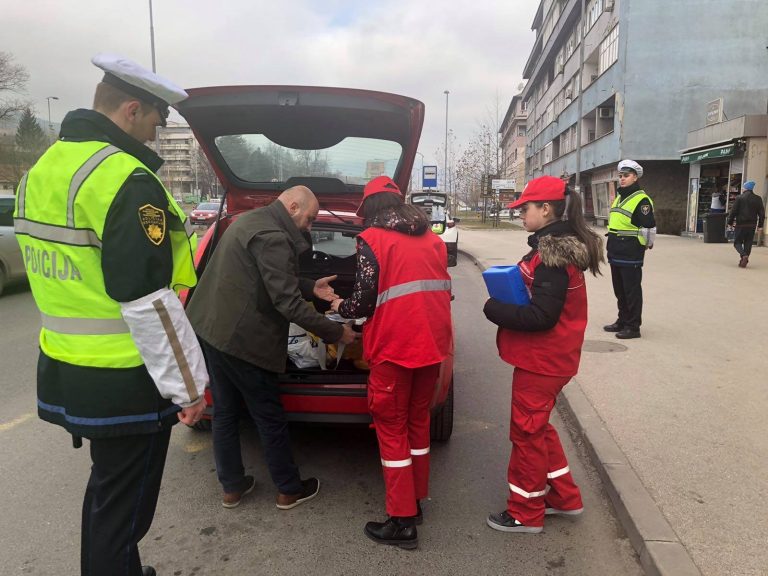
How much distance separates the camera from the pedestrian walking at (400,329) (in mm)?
2664

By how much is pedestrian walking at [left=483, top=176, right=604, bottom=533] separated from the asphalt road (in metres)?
0.27

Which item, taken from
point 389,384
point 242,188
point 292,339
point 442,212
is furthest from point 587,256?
point 442,212

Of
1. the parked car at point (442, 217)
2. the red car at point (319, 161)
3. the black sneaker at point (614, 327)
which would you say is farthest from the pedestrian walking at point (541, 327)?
the parked car at point (442, 217)

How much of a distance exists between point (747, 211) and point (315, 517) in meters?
11.9

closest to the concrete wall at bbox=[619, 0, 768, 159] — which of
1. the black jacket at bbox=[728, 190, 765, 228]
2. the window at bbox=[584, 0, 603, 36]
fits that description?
the window at bbox=[584, 0, 603, 36]

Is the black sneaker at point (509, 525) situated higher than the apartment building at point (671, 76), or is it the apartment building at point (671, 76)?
the apartment building at point (671, 76)

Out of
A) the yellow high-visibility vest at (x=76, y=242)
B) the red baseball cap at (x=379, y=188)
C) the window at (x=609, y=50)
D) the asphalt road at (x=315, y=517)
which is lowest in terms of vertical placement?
the asphalt road at (x=315, y=517)

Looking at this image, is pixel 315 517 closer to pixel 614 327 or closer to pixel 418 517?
pixel 418 517

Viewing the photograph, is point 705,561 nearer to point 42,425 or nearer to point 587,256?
point 587,256

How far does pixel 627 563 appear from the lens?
8.74 ft

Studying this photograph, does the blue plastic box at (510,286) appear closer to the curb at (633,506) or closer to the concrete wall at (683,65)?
the curb at (633,506)

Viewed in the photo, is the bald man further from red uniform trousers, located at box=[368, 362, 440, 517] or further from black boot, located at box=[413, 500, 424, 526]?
black boot, located at box=[413, 500, 424, 526]

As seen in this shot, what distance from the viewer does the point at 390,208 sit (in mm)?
2770

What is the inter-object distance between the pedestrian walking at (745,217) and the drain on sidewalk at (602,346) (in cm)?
743
